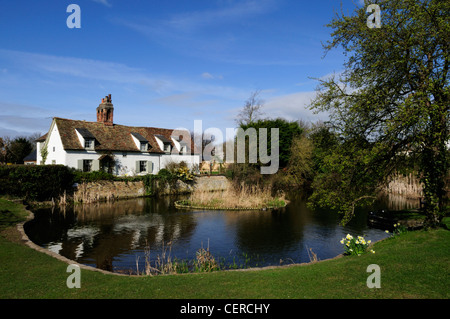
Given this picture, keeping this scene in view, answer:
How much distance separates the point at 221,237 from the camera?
55.2 feet

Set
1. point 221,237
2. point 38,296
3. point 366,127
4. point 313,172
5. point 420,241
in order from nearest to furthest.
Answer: point 38,296, point 420,241, point 366,127, point 221,237, point 313,172

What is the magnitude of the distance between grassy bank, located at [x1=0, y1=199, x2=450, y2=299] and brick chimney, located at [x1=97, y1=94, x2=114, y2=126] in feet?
108

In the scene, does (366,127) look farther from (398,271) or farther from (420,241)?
(398,271)

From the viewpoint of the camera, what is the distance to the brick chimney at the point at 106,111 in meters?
40.6

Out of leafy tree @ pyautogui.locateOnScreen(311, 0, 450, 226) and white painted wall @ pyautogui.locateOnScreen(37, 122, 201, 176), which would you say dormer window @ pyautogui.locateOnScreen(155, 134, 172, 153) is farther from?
leafy tree @ pyautogui.locateOnScreen(311, 0, 450, 226)

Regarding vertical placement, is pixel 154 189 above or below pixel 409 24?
below

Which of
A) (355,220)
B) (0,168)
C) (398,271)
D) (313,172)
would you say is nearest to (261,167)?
(313,172)

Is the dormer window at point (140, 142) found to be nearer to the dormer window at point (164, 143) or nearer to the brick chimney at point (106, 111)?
the dormer window at point (164, 143)

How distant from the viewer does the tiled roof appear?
116 feet

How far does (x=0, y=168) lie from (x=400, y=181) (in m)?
37.8

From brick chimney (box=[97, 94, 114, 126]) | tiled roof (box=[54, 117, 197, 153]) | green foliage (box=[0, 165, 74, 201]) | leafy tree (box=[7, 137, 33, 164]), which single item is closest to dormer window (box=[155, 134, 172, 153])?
tiled roof (box=[54, 117, 197, 153])

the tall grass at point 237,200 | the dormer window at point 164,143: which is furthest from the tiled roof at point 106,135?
the tall grass at point 237,200

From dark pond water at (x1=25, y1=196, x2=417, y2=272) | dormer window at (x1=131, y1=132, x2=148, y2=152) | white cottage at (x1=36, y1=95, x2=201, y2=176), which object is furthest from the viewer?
dormer window at (x1=131, y1=132, x2=148, y2=152)

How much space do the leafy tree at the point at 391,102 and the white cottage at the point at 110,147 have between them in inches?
1188
